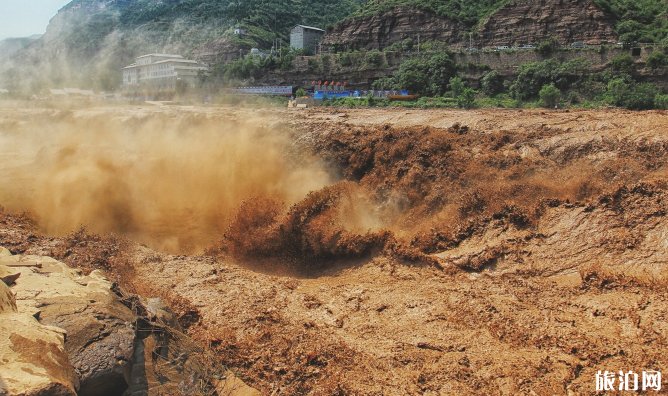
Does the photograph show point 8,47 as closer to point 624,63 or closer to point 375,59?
point 375,59

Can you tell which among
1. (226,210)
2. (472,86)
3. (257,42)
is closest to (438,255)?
(226,210)

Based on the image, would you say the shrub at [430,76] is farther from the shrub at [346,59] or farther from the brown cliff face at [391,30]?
the brown cliff face at [391,30]

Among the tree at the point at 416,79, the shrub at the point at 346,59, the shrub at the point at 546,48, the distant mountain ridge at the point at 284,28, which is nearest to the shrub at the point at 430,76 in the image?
the tree at the point at 416,79

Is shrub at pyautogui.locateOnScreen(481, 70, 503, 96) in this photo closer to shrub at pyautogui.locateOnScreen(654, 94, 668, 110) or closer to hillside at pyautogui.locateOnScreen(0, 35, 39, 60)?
shrub at pyautogui.locateOnScreen(654, 94, 668, 110)

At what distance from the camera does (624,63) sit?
35.4 metres

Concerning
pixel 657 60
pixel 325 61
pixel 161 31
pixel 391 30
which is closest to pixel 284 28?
pixel 161 31

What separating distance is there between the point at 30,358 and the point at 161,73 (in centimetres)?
6550

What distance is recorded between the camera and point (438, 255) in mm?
10492

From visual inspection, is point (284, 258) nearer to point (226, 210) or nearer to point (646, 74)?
point (226, 210)

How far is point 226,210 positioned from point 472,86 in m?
34.3

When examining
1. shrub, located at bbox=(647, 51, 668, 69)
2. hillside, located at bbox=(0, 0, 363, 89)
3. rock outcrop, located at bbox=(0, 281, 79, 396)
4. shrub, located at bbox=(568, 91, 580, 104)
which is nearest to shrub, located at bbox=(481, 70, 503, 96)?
shrub, located at bbox=(568, 91, 580, 104)

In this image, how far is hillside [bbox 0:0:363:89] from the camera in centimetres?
6562

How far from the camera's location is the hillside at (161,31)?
65.6 m

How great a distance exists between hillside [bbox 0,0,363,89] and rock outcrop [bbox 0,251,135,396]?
53.7m
